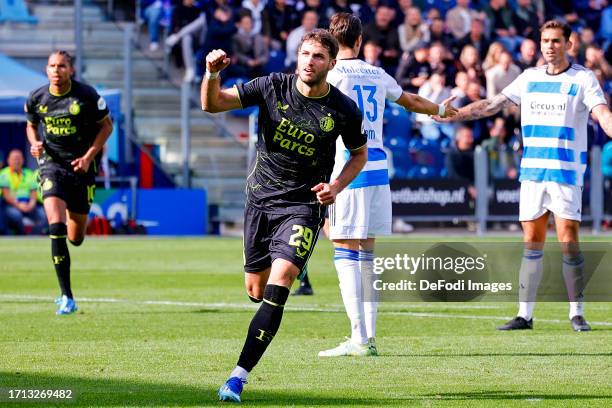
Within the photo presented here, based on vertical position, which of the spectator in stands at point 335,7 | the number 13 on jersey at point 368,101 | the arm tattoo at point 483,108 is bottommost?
the arm tattoo at point 483,108

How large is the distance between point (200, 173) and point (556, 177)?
57.1 feet

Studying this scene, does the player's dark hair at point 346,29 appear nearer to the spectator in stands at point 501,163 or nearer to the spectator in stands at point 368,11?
the spectator in stands at point 501,163

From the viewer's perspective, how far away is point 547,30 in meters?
11.0

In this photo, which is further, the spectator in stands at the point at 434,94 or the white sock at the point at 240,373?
the spectator in stands at the point at 434,94

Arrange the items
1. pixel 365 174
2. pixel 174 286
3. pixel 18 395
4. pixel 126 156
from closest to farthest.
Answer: pixel 18 395, pixel 365 174, pixel 174 286, pixel 126 156

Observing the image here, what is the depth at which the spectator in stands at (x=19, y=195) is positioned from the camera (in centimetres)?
2527

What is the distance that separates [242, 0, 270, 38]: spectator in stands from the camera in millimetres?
30297

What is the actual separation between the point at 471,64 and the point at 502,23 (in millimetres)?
3768

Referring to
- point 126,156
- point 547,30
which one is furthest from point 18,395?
point 126,156

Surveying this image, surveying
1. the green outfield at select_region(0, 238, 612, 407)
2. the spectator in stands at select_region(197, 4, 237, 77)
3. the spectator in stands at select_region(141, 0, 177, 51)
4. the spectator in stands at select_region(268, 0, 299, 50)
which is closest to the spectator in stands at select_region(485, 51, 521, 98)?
the spectator in stands at select_region(268, 0, 299, 50)

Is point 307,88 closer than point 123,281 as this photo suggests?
Yes

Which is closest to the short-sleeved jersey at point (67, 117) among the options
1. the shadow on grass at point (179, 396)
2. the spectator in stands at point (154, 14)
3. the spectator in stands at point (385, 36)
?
the shadow on grass at point (179, 396)

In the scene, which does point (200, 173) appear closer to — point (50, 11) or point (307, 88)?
point (50, 11)

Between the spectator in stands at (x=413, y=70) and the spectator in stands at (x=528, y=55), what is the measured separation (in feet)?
7.23
